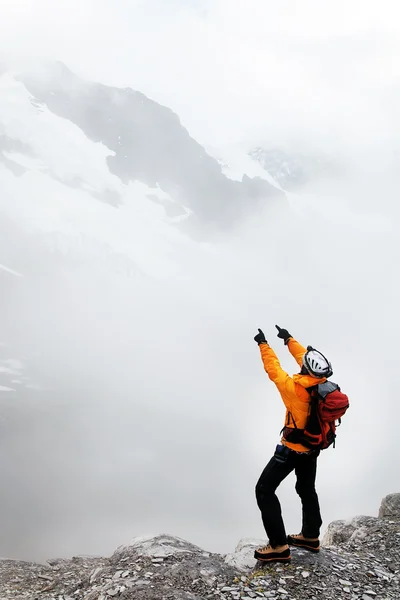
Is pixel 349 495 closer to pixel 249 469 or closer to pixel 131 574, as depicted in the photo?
pixel 249 469

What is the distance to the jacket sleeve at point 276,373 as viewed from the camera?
8.34 meters

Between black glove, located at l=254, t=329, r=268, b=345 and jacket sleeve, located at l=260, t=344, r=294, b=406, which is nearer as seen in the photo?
jacket sleeve, located at l=260, t=344, r=294, b=406

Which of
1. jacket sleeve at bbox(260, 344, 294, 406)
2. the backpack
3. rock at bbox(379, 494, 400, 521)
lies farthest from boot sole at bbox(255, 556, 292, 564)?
rock at bbox(379, 494, 400, 521)

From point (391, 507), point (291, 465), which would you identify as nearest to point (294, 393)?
point (291, 465)

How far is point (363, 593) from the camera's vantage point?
799cm

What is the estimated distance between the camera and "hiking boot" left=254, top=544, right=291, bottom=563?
8602 millimetres

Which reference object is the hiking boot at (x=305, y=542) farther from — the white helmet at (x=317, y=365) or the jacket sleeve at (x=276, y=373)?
the white helmet at (x=317, y=365)

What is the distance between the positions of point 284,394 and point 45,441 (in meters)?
202

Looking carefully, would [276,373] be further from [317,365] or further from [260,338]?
[260,338]

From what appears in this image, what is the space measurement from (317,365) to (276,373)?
88 cm

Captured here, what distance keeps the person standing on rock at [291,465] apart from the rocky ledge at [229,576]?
0.34 meters

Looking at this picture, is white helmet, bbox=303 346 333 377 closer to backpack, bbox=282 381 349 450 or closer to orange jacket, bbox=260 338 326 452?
orange jacket, bbox=260 338 326 452

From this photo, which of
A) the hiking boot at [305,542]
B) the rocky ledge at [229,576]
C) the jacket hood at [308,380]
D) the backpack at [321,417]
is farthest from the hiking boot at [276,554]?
the jacket hood at [308,380]

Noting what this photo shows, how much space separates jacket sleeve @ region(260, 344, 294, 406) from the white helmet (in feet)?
1.51
